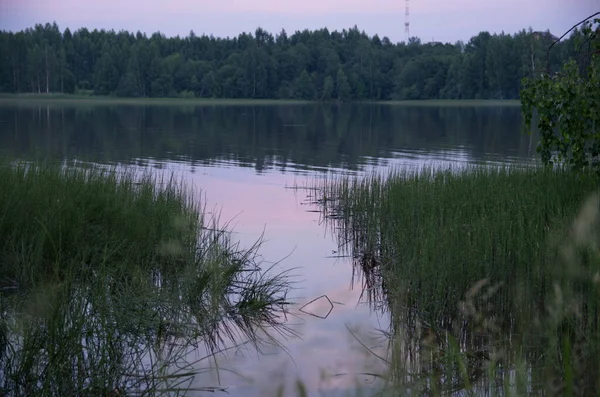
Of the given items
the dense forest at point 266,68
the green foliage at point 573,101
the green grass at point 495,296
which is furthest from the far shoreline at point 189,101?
the green grass at point 495,296

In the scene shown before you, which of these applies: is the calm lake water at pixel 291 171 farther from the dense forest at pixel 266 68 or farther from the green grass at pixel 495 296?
the dense forest at pixel 266 68

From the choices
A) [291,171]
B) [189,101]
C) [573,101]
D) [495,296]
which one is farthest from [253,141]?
[189,101]

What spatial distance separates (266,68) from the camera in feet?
375

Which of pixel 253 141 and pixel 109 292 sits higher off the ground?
pixel 109 292

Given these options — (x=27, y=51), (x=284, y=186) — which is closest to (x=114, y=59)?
(x=27, y=51)

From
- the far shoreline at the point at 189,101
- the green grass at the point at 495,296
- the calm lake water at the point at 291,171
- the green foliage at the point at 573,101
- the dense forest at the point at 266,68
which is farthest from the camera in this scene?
the dense forest at the point at 266,68

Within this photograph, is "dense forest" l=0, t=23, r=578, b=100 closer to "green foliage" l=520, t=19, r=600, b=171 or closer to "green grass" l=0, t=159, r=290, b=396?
"green foliage" l=520, t=19, r=600, b=171

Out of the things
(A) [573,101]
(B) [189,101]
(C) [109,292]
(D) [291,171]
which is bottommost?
(D) [291,171]

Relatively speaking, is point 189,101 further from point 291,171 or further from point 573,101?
point 573,101

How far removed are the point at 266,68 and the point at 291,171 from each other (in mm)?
95567

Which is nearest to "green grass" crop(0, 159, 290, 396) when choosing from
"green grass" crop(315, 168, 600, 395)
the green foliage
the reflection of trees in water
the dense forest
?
"green grass" crop(315, 168, 600, 395)

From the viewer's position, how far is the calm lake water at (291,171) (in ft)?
18.0

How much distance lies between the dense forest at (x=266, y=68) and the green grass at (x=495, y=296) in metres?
84.5

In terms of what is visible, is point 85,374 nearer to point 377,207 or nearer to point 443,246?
point 443,246
